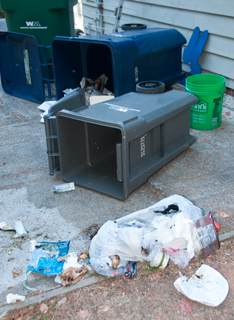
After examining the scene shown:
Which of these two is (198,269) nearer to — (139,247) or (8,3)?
(139,247)

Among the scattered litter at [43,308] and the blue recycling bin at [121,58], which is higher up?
the blue recycling bin at [121,58]

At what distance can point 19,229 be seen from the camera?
8.42 feet

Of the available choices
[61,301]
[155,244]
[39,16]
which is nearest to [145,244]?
[155,244]

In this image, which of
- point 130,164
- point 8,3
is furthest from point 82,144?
point 8,3

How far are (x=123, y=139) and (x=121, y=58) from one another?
171 centimetres

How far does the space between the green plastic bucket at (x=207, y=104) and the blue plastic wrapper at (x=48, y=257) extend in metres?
2.40

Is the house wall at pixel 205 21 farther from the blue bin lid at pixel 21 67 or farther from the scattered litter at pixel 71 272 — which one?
the scattered litter at pixel 71 272

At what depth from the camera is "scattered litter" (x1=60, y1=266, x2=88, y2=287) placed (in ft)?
6.89

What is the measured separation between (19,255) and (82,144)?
133 cm

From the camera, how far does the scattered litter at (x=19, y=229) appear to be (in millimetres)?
2521

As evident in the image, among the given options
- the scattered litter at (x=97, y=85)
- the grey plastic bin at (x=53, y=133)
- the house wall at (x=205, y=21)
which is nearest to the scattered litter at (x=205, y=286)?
the grey plastic bin at (x=53, y=133)

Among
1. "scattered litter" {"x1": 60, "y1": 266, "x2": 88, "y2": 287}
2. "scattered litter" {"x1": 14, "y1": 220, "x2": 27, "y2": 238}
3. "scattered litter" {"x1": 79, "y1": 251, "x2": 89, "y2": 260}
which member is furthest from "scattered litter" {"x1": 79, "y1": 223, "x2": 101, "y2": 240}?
"scattered litter" {"x1": 14, "y1": 220, "x2": 27, "y2": 238}

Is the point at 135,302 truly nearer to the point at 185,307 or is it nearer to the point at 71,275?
the point at 185,307

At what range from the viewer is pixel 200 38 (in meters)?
5.12
